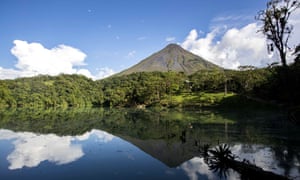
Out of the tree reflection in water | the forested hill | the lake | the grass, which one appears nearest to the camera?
the tree reflection in water

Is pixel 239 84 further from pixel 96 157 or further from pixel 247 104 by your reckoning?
pixel 96 157

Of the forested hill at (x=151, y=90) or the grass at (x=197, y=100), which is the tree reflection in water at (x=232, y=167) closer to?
the forested hill at (x=151, y=90)

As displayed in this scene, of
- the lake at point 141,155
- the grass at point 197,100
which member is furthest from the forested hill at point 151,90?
the lake at point 141,155

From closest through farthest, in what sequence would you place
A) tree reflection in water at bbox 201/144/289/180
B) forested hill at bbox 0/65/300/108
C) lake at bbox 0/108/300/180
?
tree reflection in water at bbox 201/144/289/180
lake at bbox 0/108/300/180
forested hill at bbox 0/65/300/108

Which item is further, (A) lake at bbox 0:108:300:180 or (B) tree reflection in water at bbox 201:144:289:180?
(A) lake at bbox 0:108:300:180

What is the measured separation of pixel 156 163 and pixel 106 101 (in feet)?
358

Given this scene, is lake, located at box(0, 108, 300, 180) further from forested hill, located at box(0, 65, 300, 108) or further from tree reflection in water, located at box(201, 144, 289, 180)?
forested hill, located at box(0, 65, 300, 108)

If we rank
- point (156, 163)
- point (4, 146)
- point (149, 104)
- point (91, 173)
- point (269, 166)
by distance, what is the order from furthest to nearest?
point (149, 104), point (4, 146), point (156, 163), point (91, 173), point (269, 166)

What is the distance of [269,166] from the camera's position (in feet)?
50.8

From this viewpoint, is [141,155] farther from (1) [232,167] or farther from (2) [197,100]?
(2) [197,100]

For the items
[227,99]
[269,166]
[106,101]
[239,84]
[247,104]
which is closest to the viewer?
[269,166]

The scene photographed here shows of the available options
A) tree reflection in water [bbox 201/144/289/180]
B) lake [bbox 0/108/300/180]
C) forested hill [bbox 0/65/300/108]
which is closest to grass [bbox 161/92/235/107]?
forested hill [bbox 0/65/300/108]

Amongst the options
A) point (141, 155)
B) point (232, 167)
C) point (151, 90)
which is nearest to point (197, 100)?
point (151, 90)

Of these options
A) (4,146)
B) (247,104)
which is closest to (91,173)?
(4,146)
